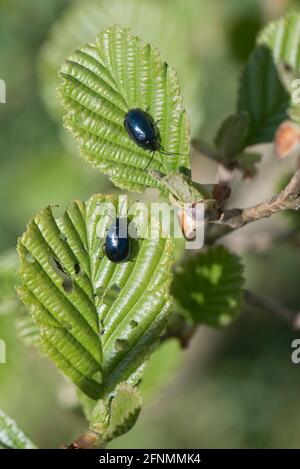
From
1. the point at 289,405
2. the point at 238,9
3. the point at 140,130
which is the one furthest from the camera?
the point at 289,405

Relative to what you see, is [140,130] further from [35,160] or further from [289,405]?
[289,405]

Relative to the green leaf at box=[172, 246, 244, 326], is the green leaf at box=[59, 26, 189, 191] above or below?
above

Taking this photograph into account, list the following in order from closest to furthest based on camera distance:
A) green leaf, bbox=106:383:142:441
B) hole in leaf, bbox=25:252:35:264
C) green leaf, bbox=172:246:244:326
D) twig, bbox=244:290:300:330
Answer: green leaf, bbox=106:383:142:441 < hole in leaf, bbox=25:252:35:264 < green leaf, bbox=172:246:244:326 < twig, bbox=244:290:300:330

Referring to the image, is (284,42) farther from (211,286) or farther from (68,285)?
(68,285)

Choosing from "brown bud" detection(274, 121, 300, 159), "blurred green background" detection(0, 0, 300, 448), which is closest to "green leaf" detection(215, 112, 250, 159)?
"brown bud" detection(274, 121, 300, 159)

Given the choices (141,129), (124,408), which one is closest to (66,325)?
(124,408)

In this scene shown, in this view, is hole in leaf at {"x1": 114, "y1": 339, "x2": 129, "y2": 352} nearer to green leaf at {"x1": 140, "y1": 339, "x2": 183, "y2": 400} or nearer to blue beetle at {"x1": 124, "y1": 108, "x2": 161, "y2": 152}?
blue beetle at {"x1": 124, "y1": 108, "x2": 161, "y2": 152}

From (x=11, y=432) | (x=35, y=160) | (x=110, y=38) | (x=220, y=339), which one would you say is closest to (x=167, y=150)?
(x=110, y=38)
